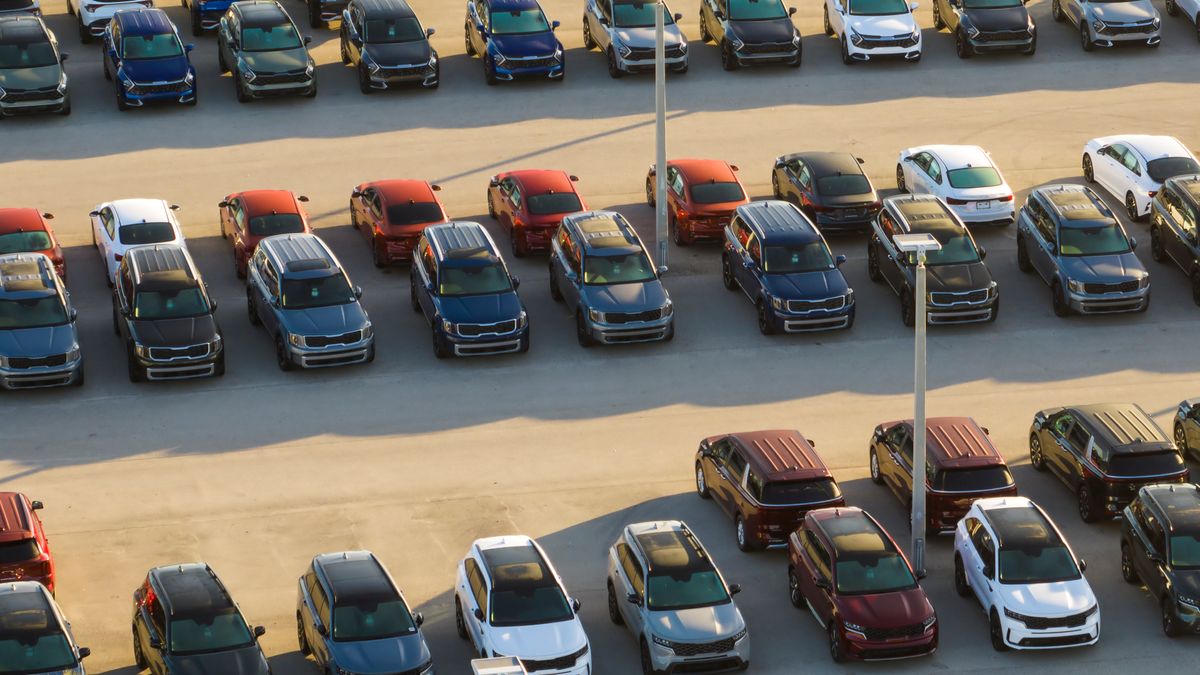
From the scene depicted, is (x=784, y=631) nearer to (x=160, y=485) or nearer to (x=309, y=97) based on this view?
(x=160, y=485)

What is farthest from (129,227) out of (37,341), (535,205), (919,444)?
(919,444)

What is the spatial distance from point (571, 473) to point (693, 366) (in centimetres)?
458

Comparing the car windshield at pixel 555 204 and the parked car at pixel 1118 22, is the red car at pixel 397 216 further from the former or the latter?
the parked car at pixel 1118 22

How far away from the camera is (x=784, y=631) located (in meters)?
34.3

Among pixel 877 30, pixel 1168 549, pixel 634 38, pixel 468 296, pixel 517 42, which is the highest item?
pixel 517 42

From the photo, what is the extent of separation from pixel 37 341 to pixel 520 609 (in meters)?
12.3

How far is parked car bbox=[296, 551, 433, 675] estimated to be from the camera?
1258 inches

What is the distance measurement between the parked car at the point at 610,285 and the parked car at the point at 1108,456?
8.02 m

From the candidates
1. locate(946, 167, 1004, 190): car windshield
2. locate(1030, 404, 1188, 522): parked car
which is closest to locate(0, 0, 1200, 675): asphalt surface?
locate(1030, 404, 1188, 522): parked car

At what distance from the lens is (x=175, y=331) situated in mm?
41812

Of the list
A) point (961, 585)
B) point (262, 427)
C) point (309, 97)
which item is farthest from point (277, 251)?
point (961, 585)

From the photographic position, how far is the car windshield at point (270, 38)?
53.2 metres

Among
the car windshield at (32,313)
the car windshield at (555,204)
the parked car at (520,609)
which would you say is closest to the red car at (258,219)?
the car windshield at (555,204)

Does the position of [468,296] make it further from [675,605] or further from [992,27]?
[992,27]
